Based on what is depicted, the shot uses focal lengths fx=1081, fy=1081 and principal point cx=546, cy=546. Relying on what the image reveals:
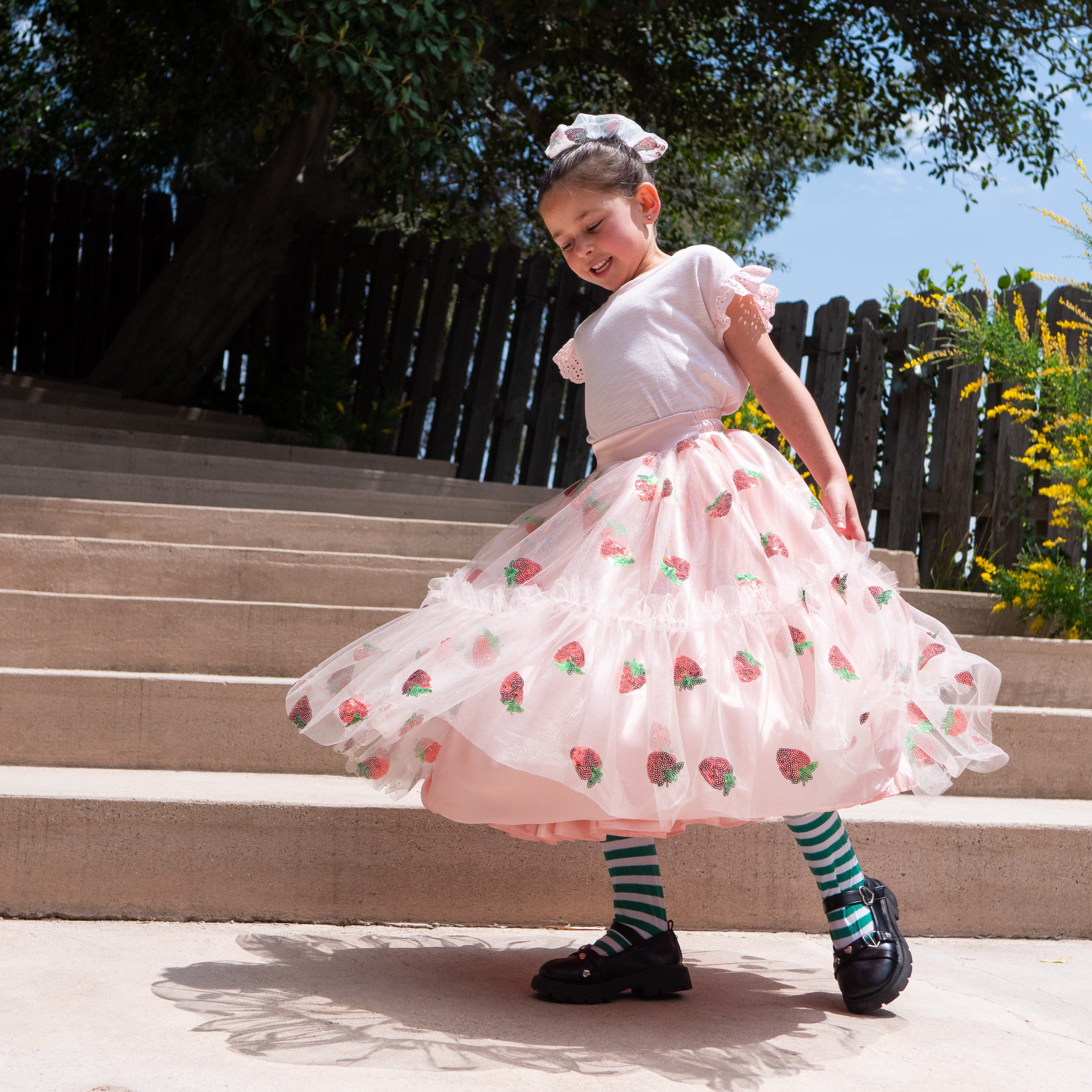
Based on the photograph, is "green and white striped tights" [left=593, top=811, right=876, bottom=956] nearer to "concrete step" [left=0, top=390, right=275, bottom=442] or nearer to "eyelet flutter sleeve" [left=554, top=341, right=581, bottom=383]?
"eyelet flutter sleeve" [left=554, top=341, right=581, bottom=383]

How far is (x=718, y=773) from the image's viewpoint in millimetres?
1571

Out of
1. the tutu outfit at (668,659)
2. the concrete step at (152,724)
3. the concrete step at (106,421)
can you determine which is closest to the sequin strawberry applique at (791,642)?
the tutu outfit at (668,659)

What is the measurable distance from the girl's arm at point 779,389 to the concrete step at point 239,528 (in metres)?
1.65

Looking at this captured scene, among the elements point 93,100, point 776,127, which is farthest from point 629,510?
point 93,100

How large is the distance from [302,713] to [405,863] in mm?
521

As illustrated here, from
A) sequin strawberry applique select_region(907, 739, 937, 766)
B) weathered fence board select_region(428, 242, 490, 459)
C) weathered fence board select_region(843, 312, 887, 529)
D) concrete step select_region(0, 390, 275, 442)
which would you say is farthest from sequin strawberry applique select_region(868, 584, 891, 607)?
weathered fence board select_region(428, 242, 490, 459)

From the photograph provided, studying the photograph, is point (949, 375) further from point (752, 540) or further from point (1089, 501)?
point (752, 540)

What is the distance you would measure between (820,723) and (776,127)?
8201 mm

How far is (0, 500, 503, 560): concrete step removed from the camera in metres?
3.49

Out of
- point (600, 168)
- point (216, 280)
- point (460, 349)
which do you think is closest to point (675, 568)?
point (600, 168)

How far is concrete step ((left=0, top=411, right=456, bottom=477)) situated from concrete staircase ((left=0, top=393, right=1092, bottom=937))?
87.9 inches

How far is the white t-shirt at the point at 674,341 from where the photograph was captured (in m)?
1.97

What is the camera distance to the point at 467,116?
25.0 feet

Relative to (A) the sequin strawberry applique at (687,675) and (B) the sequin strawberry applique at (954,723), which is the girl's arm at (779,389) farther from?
(A) the sequin strawberry applique at (687,675)
